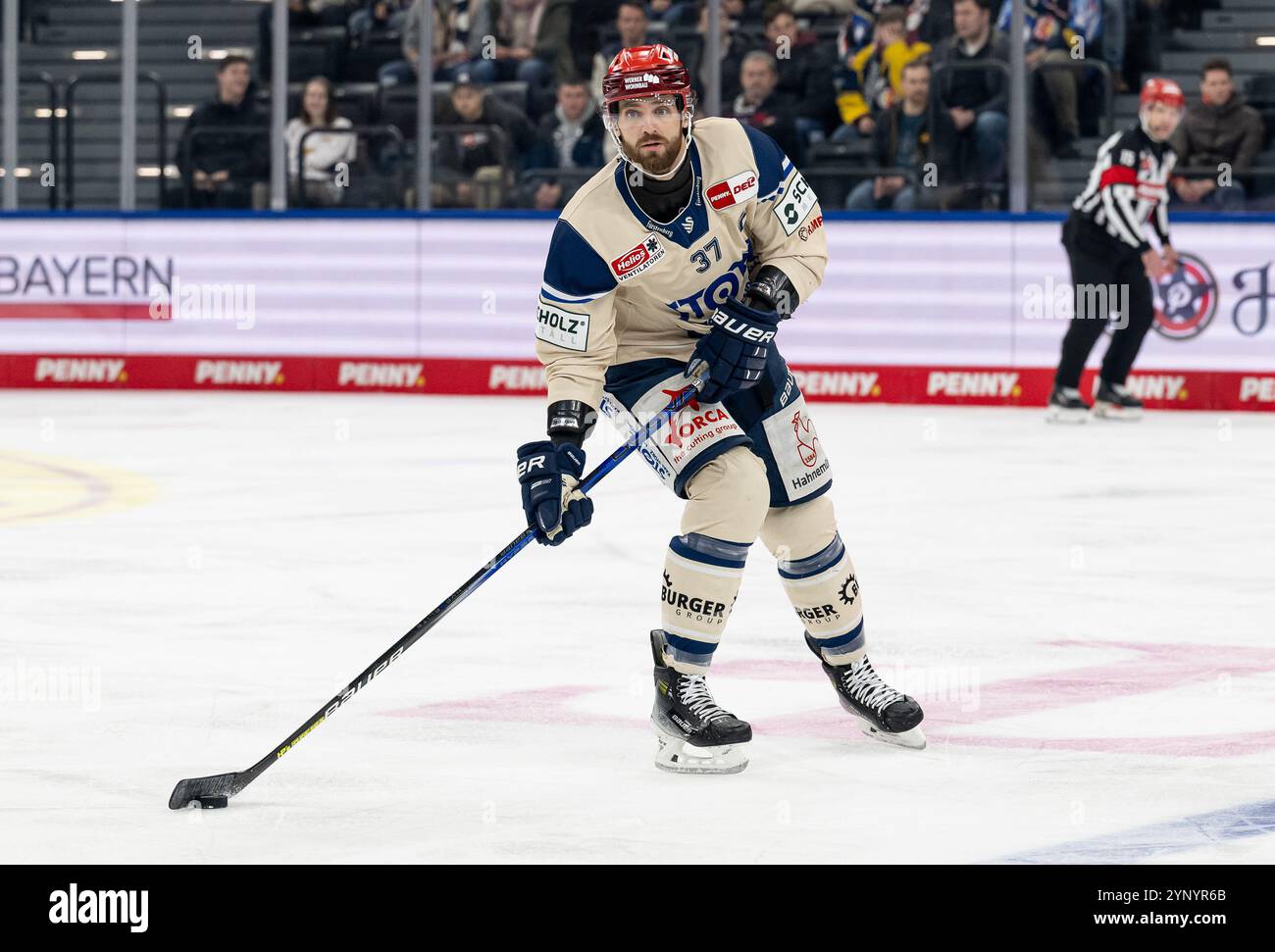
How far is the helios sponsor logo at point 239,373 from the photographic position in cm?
1344

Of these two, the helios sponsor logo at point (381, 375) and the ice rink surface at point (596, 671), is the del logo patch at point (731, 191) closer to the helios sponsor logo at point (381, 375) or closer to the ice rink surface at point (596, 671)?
the ice rink surface at point (596, 671)

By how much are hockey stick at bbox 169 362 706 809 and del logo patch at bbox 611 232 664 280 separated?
0.75ft

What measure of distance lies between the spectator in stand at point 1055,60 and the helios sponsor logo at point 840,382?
64.4 inches

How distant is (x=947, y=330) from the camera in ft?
40.7

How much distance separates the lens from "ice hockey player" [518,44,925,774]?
415 centimetres

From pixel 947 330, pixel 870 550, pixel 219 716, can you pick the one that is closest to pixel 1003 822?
pixel 219 716

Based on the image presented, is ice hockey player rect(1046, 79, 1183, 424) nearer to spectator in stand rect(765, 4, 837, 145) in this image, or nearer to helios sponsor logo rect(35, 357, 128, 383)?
spectator in stand rect(765, 4, 837, 145)

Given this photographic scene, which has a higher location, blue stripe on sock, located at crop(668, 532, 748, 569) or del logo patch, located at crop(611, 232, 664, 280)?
del logo patch, located at crop(611, 232, 664, 280)

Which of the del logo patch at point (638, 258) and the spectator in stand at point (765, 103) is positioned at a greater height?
the spectator in stand at point (765, 103)

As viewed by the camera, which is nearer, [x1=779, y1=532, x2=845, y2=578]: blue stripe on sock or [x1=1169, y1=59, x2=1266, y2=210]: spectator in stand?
[x1=779, y1=532, x2=845, y2=578]: blue stripe on sock

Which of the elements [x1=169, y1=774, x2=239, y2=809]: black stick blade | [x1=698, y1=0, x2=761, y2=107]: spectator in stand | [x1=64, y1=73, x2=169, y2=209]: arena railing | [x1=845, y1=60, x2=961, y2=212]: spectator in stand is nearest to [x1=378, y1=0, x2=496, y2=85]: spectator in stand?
[x1=698, y1=0, x2=761, y2=107]: spectator in stand

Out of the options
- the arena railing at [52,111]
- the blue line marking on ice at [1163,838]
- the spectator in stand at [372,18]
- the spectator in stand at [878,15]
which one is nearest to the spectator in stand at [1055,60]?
the spectator in stand at [878,15]

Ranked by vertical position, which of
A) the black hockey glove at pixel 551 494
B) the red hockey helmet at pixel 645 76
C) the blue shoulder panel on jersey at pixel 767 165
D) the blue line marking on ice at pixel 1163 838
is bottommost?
the blue line marking on ice at pixel 1163 838
